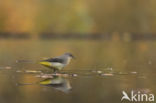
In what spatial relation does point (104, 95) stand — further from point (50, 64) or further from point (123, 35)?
point (123, 35)

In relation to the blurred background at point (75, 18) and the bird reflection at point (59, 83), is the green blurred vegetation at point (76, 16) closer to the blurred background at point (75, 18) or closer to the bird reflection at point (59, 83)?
the blurred background at point (75, 18)

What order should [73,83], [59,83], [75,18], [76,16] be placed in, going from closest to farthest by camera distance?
[59,83] < [73,83] < [75,18] < [76,16]

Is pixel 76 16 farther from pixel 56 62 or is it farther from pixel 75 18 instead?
pixel 56 62

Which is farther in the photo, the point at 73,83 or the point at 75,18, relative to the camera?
the point at 75,18

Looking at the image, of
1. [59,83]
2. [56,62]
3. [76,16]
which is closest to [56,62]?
[56,62]

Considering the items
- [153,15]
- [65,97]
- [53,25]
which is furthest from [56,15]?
[65,97]

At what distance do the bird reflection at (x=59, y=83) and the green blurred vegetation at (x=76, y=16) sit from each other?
1973 inches

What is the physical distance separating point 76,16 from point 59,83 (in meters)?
51.8

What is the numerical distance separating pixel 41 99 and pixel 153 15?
57164mm

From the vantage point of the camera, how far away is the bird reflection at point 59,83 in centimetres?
1398

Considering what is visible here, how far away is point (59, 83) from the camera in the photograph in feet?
48.6

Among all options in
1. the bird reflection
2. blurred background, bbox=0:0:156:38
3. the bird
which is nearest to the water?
the bird reflection

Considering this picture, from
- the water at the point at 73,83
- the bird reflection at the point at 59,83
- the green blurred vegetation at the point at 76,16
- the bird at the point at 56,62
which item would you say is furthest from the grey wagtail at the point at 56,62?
the green blurred vegetation at the point at 76,16

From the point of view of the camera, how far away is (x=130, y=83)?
15.2 m
